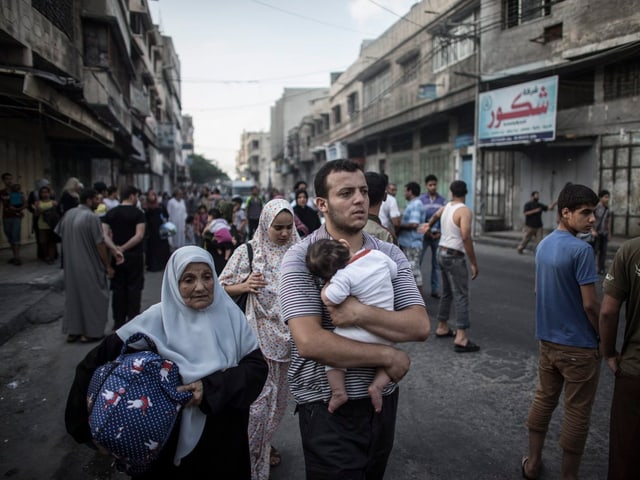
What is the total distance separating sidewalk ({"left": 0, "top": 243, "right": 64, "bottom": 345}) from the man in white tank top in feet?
17.6

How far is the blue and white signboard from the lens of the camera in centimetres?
1406

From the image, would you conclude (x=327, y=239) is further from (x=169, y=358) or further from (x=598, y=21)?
(x=598, y=21)

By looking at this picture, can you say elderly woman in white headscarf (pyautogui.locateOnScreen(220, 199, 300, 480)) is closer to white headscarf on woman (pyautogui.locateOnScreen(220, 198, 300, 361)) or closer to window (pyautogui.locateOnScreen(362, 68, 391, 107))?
white headscarf on woman (pyautogui.locateOnScreen(220, 198, 300, 361))

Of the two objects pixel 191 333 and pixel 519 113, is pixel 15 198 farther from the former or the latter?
pixel 519 113

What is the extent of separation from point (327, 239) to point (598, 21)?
14.6 metres

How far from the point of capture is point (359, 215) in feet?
6.54

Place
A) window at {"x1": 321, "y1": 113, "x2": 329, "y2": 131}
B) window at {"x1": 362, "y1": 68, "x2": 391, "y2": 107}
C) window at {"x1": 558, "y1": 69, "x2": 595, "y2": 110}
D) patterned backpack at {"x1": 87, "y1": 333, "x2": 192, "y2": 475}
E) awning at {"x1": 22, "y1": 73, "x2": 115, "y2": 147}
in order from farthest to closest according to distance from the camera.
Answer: window at {"x1": 321, "y1": 113, "x2": 329, "y2": 131}
window at {"x1": 362, "y1": 68, "x2": 391, "y2": 107}
window at {"x1": 558, "y1": 69, "x2": 595, "y2": 110}
awning at {"x1": 22, "y1": 73, "x2": 115, "y2": 147}
patterned backpack at {"x1": 87, "y1": 333, "x2": 192, "y2": 475}

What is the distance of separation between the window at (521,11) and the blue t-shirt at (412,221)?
1068cm

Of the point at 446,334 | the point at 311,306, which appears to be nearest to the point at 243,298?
the point at 311,306

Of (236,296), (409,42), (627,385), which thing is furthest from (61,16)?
(409,42)

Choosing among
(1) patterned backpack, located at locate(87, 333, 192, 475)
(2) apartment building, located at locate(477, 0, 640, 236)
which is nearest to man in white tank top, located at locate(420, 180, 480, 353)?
(1) patterned backpack, located at locate(87, 333, 192, 475)

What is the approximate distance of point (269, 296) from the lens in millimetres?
3227

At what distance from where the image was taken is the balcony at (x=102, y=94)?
14.5m

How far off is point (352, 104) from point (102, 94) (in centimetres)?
2208
